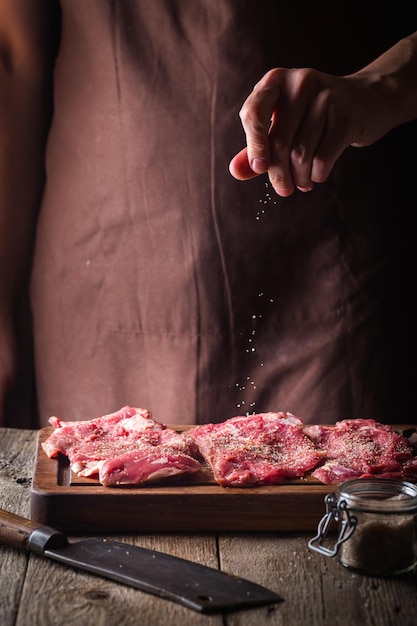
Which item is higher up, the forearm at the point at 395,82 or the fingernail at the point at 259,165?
the forearm at the point at 395,82

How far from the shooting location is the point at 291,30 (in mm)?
2344

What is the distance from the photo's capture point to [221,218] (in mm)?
2379

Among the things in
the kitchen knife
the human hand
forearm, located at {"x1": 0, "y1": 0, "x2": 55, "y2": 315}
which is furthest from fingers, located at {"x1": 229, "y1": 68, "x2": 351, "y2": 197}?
forearm, located at {"x1": 0, "y1": 0, "x2": 55, "y2": 315}

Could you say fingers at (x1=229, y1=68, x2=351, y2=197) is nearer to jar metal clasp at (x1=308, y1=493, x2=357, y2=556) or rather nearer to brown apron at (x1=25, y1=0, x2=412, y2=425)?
brown apron at (x1=25, y1=0, x2=412, y2=425)

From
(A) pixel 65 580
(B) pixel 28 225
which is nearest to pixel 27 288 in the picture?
(B) pixel 28 225

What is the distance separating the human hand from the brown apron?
511mm

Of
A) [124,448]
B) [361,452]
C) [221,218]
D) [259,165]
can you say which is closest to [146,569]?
[124,448]

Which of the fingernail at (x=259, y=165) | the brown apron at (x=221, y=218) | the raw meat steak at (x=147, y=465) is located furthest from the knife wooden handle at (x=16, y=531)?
the brown apron at (x=221, y=218)

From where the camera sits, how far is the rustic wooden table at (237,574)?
1.24 meters

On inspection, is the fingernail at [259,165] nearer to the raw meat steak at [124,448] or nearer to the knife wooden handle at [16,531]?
the raw meat steak at [124,448]

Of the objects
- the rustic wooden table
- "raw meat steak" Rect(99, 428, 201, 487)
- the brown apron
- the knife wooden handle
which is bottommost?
the rustic wooden table

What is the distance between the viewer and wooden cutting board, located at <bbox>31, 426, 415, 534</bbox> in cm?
155

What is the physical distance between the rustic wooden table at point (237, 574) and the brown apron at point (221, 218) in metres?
0.90

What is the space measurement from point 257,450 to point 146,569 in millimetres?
468
